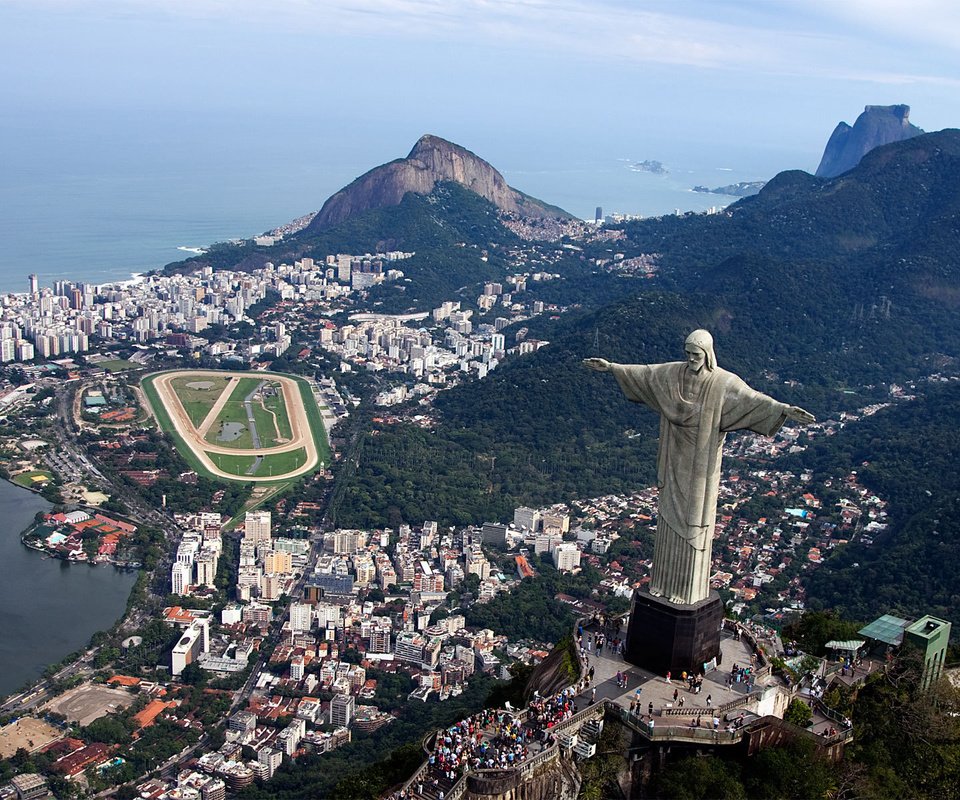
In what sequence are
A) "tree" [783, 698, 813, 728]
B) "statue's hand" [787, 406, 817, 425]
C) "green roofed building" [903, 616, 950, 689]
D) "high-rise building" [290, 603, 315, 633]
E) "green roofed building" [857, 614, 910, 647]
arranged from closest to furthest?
"statue's hand" [787, 406, 817, 425], "tree" [783, 698, 813, 728], "green roofed building" [903, 616, 950, 689], "green roofed building" [857, 614, 910, 647], "high-rise building" [290, 603, 315, 633]

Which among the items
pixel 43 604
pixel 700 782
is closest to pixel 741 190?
pixel 43 604

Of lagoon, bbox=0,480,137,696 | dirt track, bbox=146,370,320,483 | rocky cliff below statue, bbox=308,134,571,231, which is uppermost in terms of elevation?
rocky cliff below statue, bbox=308,134,571,231

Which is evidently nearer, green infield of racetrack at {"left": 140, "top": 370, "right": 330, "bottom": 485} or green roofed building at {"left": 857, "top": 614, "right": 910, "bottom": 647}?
green roofed building at {"left": 857, "top": 614, "right": 910, "bottom": 647}

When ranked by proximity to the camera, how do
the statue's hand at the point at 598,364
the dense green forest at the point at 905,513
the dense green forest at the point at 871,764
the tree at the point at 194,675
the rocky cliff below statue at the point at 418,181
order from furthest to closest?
1. the rocky cliff below statue at the point at 418,181
2. the dense green forest at the point at 905,513
3. the tree at the point at 194,675
4. the statue's hand at the point at 598,364
5. the dense green forest at the point at 871,764

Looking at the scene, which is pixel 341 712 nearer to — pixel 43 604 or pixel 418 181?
pixel 43 604

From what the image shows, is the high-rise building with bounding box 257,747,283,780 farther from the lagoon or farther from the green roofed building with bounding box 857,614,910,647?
the green roofed building with bounding box 857,614,910,647

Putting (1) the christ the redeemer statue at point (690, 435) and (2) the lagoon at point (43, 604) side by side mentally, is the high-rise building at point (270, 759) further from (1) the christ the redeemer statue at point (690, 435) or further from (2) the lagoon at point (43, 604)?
(1) the christ the redeemer statue at point (690, 435)

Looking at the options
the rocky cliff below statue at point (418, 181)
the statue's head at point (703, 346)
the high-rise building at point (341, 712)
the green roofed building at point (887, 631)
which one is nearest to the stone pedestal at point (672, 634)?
the statue's head at point (703, 346)

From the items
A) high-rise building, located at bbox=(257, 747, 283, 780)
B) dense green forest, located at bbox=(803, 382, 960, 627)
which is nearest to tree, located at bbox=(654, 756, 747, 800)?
high-rise building, located at bbox=(257, 747, 283, 780)
